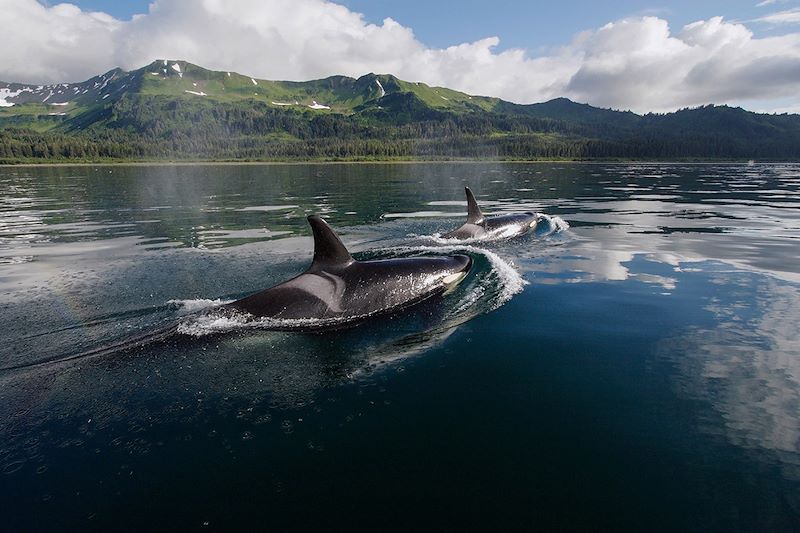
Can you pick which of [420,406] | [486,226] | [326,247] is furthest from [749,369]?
[486,226]

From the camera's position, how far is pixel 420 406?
884 cm

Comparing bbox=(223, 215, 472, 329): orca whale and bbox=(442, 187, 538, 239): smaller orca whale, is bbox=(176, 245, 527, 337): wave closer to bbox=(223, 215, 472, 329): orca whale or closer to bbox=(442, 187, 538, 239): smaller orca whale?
bbox=(223, 215, 472, 329): orca whale

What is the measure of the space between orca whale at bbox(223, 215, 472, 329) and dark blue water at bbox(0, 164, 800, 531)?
0.77 m

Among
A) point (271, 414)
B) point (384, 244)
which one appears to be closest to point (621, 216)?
point (384, 244)

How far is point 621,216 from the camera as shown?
123 ft

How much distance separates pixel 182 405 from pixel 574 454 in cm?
699

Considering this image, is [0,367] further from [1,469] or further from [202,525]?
[202,525]

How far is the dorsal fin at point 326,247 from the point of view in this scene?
43.9 feet

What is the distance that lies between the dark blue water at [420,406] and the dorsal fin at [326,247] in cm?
250

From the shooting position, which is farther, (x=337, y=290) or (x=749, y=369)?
(x=337, y=290)

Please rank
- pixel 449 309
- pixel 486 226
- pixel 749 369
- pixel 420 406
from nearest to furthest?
pixel 420 406
pixel 749 369
pixel 449 309
pixel 486 226

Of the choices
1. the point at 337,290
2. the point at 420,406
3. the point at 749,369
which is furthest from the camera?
the point at 337,290

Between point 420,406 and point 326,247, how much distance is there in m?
6.46

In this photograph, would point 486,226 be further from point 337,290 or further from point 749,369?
point 749,369
